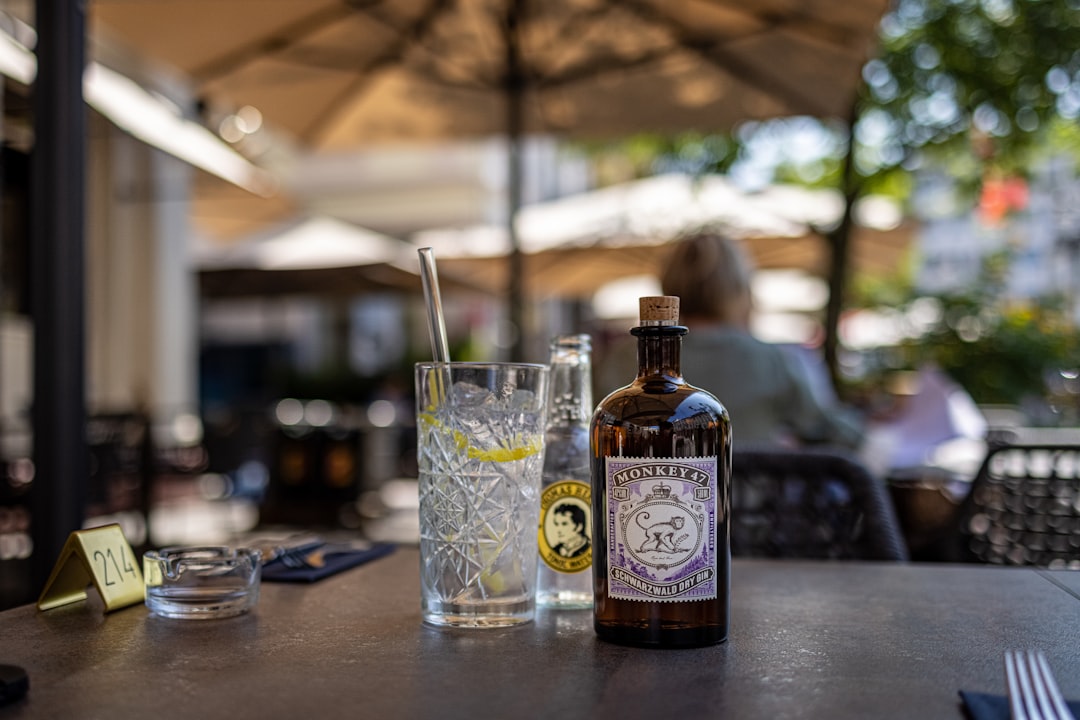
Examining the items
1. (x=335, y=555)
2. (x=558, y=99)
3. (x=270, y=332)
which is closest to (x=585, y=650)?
(x=335, y=555)

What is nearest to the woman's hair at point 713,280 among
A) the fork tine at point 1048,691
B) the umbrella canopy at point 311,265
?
the fork tine at point 1048,691

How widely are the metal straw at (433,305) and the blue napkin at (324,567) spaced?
391 mm

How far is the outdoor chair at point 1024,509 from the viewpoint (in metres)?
2.36

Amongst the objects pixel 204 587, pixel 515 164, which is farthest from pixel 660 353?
pixel 515 164

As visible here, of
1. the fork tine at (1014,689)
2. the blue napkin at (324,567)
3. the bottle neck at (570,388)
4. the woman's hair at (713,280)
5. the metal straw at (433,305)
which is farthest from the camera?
the woman's hair at (713,280)

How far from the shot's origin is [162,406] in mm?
9578

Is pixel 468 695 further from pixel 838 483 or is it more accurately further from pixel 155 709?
pixel 838 483

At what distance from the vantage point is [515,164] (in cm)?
549

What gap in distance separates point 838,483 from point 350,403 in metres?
9.53

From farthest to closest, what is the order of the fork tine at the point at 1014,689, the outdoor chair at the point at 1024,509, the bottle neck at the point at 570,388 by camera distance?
the outdoor chair at the point at 1024,509
the bottle neck at the point at 570,388
the fork tine at the point at 1014,689

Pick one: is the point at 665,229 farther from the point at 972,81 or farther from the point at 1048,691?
the point at 1048,691

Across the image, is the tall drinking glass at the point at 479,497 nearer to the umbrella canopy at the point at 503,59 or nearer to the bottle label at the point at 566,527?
the bottle label at the point at 566,527

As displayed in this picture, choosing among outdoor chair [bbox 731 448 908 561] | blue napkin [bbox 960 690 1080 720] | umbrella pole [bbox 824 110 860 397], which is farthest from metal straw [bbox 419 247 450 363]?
umbrella pole [bbox 824 110 860 397]

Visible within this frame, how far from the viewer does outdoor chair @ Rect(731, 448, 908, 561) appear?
1.89 m
